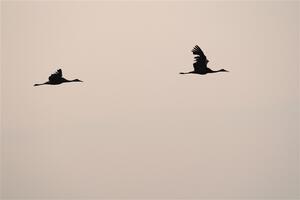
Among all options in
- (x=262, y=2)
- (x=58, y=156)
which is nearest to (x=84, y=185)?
(x=58, y=156)

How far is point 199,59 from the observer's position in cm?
234

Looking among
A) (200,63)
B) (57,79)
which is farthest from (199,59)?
(57,79)

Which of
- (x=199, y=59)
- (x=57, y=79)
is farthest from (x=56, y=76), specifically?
(x=199, y=59)

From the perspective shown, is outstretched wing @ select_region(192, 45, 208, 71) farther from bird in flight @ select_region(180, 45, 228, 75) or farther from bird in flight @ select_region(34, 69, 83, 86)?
bird in flight @ select_region(34, 69, 83, 86)

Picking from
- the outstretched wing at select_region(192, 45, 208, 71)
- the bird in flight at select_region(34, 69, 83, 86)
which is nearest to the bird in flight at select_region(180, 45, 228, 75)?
the outstretched wing at select_region(192, 45, 208, 71)

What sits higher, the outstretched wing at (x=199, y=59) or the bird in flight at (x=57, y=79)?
the outstretched wing at (x=199, y=59)

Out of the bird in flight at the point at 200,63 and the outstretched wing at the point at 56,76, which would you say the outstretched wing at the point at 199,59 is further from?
the outstretched wing at the point at 56,76

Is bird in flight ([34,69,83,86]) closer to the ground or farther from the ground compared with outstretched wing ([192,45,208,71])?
closer to the ground

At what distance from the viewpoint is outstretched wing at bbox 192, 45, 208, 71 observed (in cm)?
233

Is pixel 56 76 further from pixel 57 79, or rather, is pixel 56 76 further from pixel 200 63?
pixel 200 63

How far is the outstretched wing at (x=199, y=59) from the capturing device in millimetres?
2334

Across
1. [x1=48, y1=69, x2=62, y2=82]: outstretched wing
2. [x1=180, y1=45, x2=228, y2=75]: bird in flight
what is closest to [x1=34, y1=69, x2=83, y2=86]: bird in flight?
[x1=48, y1=69, x2=62, y2=82]: outstretched wing

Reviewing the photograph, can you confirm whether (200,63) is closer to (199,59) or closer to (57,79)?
(199,59)

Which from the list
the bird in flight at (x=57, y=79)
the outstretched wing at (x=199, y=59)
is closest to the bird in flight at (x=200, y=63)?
the outstretched wing at (x=199, y=59)
